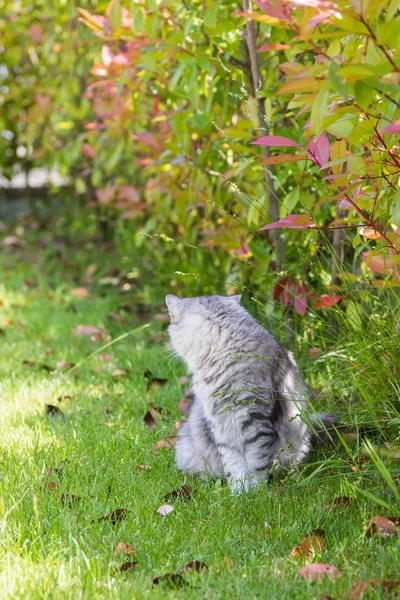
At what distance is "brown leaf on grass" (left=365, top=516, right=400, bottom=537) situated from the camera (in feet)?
7.03

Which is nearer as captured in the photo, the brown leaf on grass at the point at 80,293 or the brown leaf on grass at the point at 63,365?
the brown leaf on grass at the point at 63,365

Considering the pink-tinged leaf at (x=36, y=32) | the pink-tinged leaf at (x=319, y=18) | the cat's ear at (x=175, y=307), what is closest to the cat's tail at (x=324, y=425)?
the cat's ear at (x=175, y=307)

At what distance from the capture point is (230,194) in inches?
172

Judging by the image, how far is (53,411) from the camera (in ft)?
11.0

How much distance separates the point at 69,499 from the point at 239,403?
68cm

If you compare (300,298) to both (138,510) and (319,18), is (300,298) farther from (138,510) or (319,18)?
(319,18)

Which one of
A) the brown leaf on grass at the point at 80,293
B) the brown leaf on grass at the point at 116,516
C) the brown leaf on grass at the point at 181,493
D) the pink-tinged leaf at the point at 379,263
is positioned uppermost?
the pink-tinged leaf at the point at 379,263

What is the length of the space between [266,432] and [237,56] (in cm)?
207

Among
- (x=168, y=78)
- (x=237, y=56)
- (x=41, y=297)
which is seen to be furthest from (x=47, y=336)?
(x=237, y=56)

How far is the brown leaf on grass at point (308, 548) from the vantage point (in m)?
2.07

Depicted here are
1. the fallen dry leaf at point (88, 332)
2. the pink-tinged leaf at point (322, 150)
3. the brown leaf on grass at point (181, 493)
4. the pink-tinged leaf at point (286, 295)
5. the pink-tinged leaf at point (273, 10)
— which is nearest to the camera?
the pink-tinged leaf at point (273, 10)

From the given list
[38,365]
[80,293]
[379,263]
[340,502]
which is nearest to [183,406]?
[38,365]

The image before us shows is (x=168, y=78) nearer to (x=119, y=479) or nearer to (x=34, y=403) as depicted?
(x=34, y=403)

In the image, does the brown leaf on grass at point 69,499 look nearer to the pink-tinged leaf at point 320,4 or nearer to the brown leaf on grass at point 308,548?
the brown leaf on grass at point 308,548
